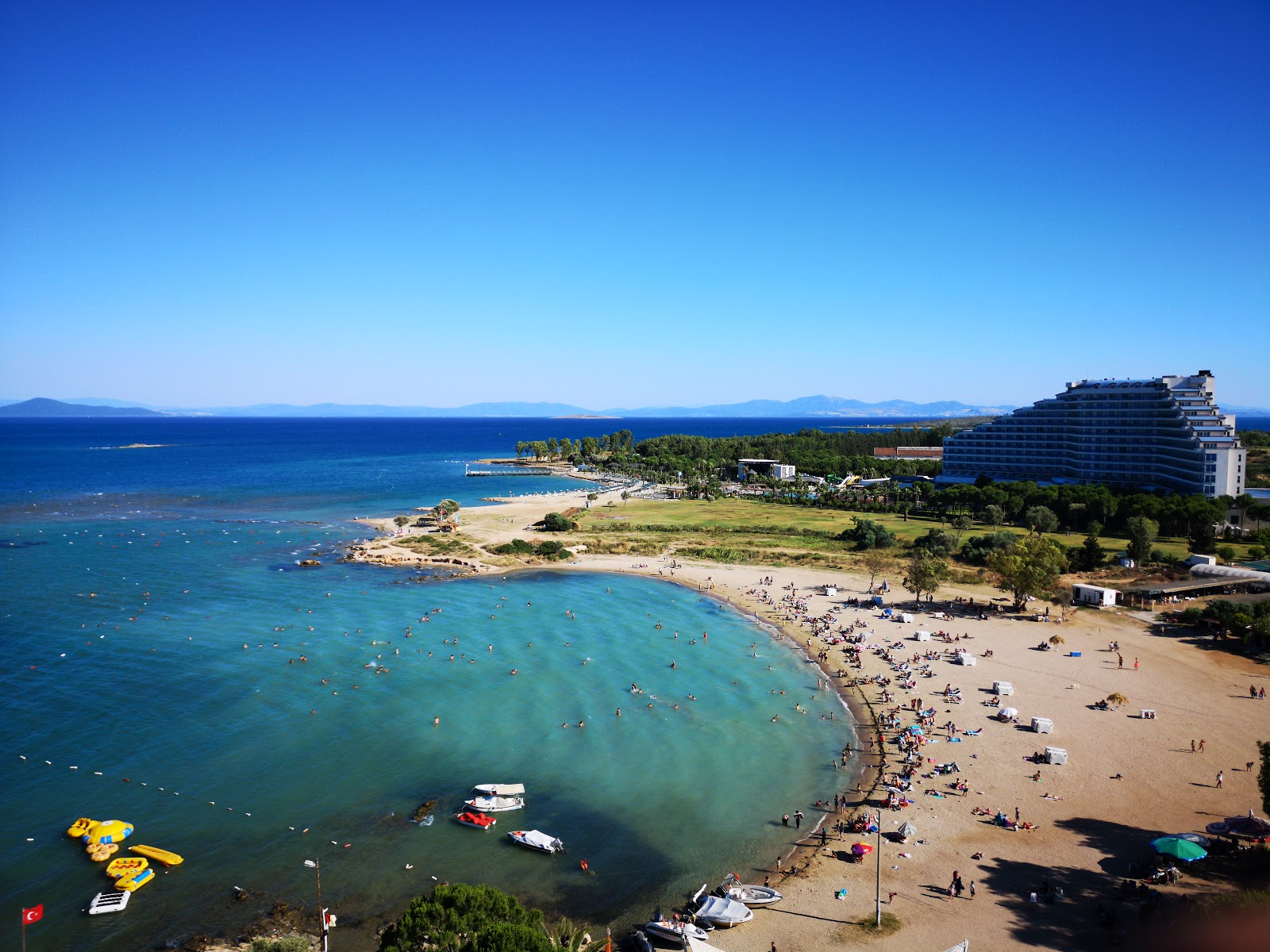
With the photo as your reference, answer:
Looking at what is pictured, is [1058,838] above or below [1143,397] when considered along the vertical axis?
below

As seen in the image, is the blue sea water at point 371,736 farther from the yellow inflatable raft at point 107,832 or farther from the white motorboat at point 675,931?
the white motorboat at point 675,931

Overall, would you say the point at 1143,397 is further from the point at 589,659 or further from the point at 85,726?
the point at 85,726

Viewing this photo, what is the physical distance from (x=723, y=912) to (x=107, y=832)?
69.0ft

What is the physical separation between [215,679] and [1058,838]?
132 ft

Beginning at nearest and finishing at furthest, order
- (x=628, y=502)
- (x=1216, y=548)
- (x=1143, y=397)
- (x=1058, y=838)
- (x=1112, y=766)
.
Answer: (x=1058, y=838) < (x=1112, y=766) < (x=1216, y=548) < (x=1143, y=397) < (x=628, y=502)

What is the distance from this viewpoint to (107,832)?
26.3 m

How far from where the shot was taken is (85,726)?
35.2 metres

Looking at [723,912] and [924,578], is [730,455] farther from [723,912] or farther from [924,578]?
[723,912]

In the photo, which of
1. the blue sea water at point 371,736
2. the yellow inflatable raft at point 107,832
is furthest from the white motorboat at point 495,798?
the yellow inflatable raft at point 107,832

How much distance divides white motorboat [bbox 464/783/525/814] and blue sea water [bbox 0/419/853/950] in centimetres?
66

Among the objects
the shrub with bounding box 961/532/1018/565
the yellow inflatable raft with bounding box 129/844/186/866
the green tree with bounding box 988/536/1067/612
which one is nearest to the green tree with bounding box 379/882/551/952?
the yellow inflatable raft with bounding box 129/844/186/866

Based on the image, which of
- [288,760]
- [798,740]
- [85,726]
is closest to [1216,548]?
[798,740]

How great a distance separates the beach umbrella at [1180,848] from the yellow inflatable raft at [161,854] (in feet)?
104

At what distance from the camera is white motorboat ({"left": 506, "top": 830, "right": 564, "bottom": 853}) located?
2630 cm
